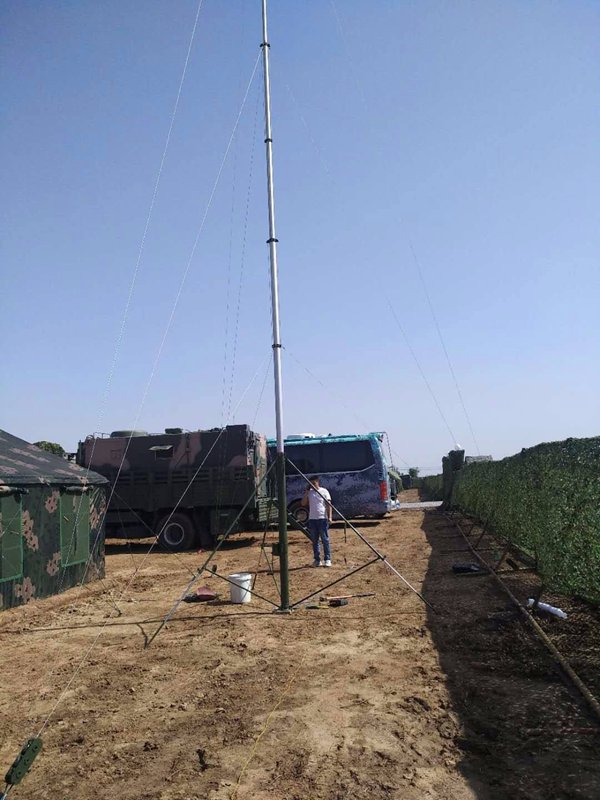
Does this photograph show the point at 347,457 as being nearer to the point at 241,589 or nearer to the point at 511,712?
the point at 241,589

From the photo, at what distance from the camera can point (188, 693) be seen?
5016 mm

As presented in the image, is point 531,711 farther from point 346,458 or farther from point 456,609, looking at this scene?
point 346,458

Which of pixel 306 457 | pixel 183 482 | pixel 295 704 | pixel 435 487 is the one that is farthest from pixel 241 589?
pixel 435 487

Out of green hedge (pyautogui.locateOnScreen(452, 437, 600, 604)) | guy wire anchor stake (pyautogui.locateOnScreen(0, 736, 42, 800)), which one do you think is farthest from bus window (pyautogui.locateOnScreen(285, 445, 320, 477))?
guy wire anchor stake (pyautogui.locateOnScreen(0, 736, 42, 800))

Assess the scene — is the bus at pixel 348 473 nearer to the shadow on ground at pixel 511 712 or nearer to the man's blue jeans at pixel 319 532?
the man's blue jeans at pixel 319 532

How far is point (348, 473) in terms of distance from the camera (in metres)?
18.5

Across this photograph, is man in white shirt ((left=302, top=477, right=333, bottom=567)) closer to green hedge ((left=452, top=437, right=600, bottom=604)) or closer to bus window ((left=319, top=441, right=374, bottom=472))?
green hedge ((left=452, top=437, right=600, bottom=604))

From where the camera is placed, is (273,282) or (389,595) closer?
(273,282)

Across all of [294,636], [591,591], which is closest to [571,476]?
[591,591]

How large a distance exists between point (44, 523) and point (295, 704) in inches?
245

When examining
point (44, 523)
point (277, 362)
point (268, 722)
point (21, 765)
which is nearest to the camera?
point (21, 765)

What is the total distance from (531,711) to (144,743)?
2.62 meters

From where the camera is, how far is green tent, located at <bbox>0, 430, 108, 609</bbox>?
28.4ft

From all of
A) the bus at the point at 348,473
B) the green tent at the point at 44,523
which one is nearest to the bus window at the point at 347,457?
the bus at the point at 348,473
